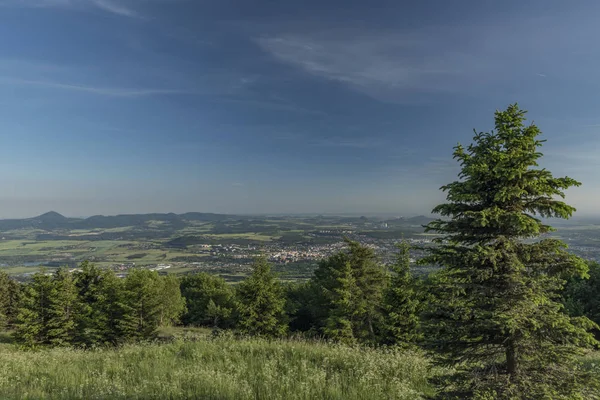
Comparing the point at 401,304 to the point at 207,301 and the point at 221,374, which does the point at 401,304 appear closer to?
the point at 221,374

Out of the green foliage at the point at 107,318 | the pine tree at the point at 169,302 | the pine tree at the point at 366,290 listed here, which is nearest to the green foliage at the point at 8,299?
the green foliage at the point at 107,318

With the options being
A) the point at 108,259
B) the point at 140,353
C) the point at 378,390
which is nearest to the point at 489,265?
the point at 378,390

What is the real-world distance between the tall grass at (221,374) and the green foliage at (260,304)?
22447 mm

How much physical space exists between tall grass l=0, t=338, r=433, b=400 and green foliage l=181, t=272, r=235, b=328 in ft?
129

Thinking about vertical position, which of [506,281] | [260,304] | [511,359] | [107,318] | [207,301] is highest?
[506,281]

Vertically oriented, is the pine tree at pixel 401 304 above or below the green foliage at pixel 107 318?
above

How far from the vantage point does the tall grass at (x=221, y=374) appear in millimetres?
5770

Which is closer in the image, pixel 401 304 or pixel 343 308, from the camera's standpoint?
pixel 401 304

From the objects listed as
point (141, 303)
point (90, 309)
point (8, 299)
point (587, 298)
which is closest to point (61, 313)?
point (90, 309)

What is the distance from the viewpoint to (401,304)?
1075 inches

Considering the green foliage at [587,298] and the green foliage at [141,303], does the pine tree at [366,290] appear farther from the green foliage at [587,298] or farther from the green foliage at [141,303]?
the green foliage at [141,303]

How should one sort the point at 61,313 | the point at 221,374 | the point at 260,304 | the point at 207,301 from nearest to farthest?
the point at 221,374, the point at 260,304, the point at 61,313, the point at 207,301

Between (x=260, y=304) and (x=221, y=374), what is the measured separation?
26699 millimetres

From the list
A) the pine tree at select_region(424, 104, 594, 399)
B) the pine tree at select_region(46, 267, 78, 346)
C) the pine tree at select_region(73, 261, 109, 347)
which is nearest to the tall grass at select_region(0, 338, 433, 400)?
the pine tree at select_region(424, 104, 594, 399)
